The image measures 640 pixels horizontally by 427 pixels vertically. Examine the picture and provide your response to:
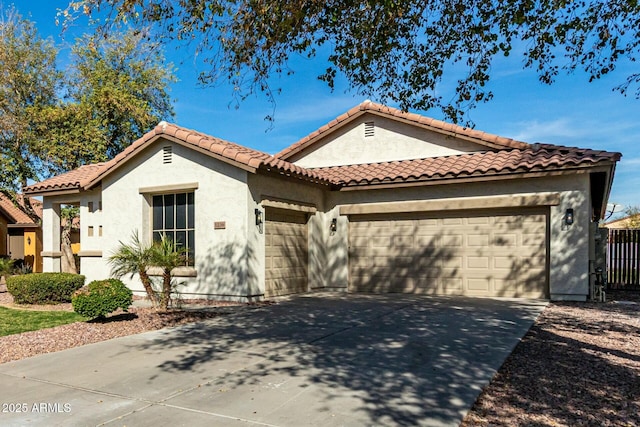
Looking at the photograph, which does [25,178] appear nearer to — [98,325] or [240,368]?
[98,325]

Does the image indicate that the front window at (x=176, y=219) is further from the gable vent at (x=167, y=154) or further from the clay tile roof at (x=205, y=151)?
the clay tile roof at (x=205, y=151)

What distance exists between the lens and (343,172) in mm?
14570

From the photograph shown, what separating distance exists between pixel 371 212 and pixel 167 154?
5.73 meters

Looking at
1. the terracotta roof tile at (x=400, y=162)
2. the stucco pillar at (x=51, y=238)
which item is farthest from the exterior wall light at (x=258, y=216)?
the stucco pillar at (x=51, y=238)

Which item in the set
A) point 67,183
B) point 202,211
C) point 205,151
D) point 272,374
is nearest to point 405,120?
point 205,151

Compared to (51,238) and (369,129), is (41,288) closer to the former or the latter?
(51,238)

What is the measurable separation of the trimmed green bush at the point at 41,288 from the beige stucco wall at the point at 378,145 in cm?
797

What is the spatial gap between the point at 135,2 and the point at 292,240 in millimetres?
7566

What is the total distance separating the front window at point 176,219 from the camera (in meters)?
12.4

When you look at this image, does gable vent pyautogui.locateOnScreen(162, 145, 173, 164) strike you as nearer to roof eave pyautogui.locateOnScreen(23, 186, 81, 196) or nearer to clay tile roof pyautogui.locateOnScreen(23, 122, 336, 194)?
clay tile roof pyautogui.locateOnScreen(23, 122, 336, 194)

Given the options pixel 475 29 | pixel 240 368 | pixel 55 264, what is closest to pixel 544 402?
pixel 240 368

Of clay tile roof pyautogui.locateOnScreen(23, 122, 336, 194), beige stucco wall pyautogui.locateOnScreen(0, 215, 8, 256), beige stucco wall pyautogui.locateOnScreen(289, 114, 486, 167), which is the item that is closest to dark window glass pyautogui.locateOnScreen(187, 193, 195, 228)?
clay tile roof pyautogui.locateOnScreen(23, 122, 336, 194)

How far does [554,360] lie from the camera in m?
5.95

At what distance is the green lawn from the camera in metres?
8.34
